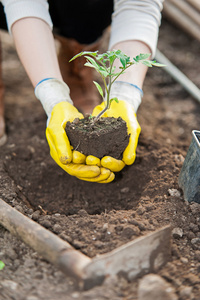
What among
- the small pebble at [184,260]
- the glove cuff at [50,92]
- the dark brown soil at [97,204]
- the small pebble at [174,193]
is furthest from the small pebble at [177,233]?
the glove cuff at [50,92]

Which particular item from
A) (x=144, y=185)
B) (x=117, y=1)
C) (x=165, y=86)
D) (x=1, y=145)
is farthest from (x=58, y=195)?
(x=165, y=86)

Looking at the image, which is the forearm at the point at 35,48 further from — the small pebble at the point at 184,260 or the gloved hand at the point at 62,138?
the small pebble at the point at 184,260

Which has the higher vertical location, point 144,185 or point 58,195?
point 144,185

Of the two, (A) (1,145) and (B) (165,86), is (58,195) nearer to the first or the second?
(A) (1,145)

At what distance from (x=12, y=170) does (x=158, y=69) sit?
2224 mm

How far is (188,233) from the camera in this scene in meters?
1.51

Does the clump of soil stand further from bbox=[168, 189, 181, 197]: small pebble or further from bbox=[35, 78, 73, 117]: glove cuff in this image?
bbox=[168, 189, 181, 197]: small pebble

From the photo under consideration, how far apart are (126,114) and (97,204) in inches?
20.9

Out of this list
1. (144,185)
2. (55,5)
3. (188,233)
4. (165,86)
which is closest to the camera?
(188,233)

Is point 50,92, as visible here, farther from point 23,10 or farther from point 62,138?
point 23,10

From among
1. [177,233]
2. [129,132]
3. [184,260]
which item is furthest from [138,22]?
[184,260]

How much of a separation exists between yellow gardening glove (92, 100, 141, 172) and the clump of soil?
0.12 ft

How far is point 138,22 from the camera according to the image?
192 cm

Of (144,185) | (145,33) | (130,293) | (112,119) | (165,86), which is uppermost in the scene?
(145,33)
